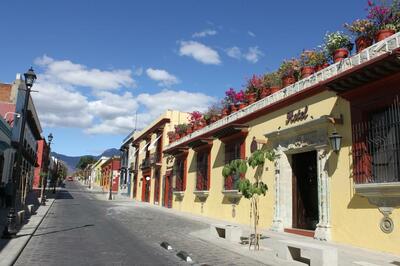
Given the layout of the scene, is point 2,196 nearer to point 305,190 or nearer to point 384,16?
point 305,190

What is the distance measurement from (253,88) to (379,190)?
9507mm

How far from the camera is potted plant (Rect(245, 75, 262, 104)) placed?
1780cm

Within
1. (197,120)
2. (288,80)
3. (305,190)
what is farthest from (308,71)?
(197,120)

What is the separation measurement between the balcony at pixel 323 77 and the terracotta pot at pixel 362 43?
0.89ft

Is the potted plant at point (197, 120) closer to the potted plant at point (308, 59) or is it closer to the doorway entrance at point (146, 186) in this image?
the potted plant at point (308, 59)

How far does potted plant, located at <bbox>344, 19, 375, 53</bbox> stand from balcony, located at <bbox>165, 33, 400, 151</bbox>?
0.35 m

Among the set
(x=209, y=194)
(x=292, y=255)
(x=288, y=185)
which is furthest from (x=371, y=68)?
(x=209, y=194)

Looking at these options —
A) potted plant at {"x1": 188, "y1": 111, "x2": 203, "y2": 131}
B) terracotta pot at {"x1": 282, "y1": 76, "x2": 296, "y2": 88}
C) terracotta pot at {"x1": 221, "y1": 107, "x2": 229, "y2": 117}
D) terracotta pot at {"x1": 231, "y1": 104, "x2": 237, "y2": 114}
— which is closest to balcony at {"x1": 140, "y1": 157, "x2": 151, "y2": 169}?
potted plant at {"x1": 188, "y1": 111, "x2": 203, "y2": 131}

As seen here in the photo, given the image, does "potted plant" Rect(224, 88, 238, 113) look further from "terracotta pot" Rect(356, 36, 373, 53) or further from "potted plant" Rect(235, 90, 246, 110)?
"terracotta pot" Rect(356, 36, 373, 53)

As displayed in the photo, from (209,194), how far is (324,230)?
33.1 ft

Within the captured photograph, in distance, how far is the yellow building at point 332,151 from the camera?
32.0 feet

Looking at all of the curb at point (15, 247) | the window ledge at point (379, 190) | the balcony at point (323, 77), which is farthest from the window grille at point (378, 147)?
the curb at point (15, 247)

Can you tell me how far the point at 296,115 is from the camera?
13.7 meters

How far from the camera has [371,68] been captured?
965 centimetres
